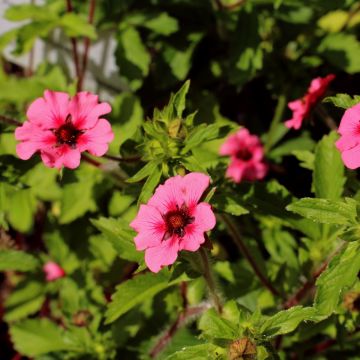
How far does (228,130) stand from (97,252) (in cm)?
139

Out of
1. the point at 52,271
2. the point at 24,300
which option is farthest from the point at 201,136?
the point at 24,300

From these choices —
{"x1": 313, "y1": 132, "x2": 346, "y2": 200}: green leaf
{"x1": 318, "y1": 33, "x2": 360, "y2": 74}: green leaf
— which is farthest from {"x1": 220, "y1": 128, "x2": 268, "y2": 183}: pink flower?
{"x1": 313, "y1": 132, "x2": 346, "y2": 200}: green leaf

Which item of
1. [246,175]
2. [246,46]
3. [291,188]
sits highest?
[246,46]

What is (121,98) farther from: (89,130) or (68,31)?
(89,130)

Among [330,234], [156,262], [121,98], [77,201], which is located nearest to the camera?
[156,262]

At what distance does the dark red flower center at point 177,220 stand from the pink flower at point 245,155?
3.80 feet

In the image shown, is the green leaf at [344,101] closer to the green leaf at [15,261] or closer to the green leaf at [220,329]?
the green leaf at [220,329]

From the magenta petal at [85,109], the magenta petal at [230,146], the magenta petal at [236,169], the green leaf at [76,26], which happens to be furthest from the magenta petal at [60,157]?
the magenta petal at [230,146]

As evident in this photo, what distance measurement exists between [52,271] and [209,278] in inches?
54.7

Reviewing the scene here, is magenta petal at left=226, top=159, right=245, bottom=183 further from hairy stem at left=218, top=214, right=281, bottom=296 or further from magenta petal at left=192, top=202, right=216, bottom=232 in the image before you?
magenta petal at left=192, top=202, right=216, bottom=232

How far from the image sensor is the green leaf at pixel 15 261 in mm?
2206

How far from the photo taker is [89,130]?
1.80 metres

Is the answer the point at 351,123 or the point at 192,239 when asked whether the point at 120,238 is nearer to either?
the point at 192,239

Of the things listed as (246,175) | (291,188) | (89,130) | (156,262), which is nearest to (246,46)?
(246,175)
